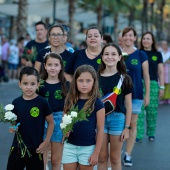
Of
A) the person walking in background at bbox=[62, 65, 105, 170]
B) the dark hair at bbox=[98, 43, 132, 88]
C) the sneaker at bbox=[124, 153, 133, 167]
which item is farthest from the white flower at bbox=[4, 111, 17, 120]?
the sneaker at bbox=[124, 153, 133, 167]

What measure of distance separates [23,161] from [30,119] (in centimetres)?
43

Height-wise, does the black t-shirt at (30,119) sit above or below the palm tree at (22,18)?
below

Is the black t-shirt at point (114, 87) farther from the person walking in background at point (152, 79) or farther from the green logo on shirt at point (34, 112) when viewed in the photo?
the person walking in background at point (152, 79)

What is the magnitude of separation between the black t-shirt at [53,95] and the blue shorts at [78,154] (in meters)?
0.99

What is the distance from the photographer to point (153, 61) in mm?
10688

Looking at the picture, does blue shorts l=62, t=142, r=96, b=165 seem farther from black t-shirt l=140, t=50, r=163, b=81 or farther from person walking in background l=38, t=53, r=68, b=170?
black t-shirt l=140, t=50, r=163, b=81

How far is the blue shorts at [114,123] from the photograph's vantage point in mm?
6832

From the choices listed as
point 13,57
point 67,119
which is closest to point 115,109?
point 67,119

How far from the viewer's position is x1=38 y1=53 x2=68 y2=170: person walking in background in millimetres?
6805

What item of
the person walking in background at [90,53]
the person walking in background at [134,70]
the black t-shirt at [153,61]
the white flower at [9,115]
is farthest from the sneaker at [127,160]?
the white flower at [9,115]

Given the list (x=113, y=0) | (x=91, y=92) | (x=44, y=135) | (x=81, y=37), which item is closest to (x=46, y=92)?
(x=44, y=135)

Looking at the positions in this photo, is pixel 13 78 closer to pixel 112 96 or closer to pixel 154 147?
pixel 154 147

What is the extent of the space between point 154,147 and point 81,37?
44525 mm

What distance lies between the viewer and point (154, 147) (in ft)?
33.8
